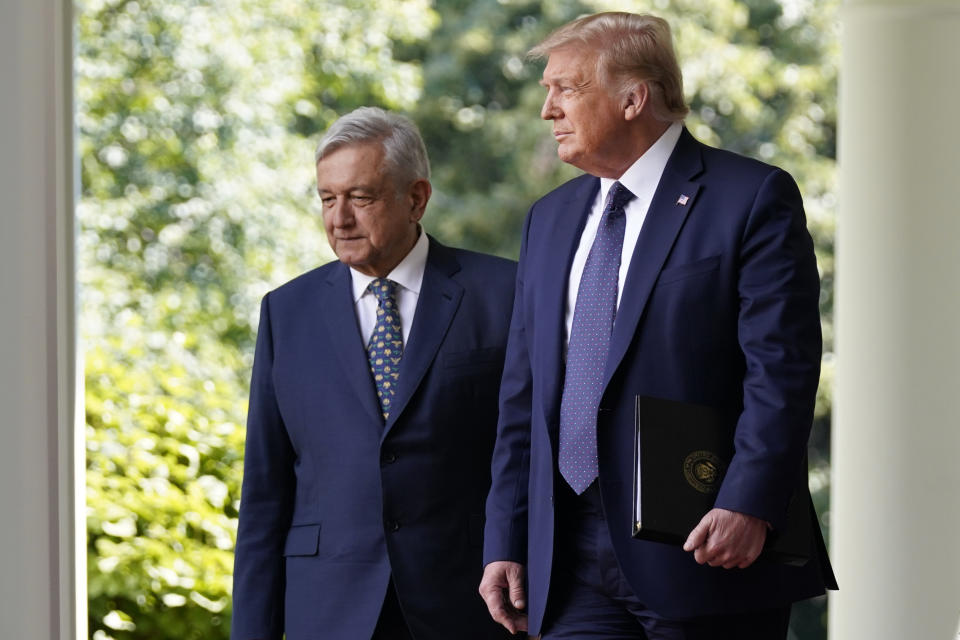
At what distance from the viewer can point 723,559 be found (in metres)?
2.47

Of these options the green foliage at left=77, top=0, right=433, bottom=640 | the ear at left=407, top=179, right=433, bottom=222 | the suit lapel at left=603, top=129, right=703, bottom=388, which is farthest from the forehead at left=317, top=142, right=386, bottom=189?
the green foliage at left=77, top=0, right=433, bottom=640

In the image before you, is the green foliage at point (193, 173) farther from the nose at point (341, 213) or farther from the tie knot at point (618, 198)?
the tie knot at point (618, 198)

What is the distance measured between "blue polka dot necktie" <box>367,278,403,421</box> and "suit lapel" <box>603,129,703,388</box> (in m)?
0.69

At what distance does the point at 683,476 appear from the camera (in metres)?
2.51

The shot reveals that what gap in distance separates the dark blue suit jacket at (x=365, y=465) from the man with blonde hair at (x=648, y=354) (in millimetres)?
228

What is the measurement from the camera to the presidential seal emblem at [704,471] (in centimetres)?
252

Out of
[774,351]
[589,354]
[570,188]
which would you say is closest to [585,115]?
[570,188]

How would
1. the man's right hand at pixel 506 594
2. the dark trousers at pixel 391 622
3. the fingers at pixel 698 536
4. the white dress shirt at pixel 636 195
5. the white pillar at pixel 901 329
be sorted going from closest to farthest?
the fingers at pixel 698 536 < the white dress shirt at pixel 636 195 < the man's right hand at pixel 506 594 < the dark trousers at pixel 391 622 < the white pillar at pixel 901 329

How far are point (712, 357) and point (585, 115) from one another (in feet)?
1.75

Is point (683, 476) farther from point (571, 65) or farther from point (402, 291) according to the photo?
point (402, 291)

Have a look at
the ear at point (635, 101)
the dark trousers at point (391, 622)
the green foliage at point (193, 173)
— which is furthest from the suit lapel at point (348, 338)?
the green foliage at point (193, 173)

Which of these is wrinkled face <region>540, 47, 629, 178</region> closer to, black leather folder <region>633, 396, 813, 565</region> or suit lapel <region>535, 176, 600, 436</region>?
suit lapel <region>535, 176, 600, 436</region>

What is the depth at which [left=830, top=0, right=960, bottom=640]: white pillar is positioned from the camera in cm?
444

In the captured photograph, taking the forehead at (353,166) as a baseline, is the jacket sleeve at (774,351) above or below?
below
